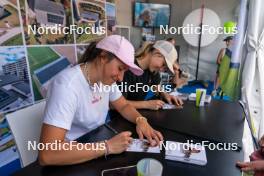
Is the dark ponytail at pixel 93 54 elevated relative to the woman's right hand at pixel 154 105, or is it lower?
elevated

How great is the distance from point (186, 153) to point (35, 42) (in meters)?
1.70

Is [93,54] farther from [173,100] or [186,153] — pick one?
[173,100]

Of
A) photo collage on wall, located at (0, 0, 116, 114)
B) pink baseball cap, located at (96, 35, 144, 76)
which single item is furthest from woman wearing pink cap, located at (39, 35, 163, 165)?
photo collage on wall, located at (0, 0, 116, 114)

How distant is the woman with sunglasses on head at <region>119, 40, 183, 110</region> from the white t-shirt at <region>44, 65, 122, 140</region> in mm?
315

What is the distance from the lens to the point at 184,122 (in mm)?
1235

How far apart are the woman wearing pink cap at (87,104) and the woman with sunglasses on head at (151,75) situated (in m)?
0.26

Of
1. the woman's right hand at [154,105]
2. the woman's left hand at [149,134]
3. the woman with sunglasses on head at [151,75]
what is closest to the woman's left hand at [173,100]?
the woman with sunglasses on head at [151,75]

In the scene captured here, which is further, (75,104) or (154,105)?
(154,105)

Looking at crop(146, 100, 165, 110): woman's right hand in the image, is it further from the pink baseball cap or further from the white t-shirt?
the pink baseball cap

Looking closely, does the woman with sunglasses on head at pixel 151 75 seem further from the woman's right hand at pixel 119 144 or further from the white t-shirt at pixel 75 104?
the woman's right hand at pixel 119 144

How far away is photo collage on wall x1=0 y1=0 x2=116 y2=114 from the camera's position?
1.73 meters

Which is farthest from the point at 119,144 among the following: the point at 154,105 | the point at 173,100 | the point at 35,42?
the point at 35,42

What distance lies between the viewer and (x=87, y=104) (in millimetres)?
1076

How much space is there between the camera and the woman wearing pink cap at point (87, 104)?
828mm
